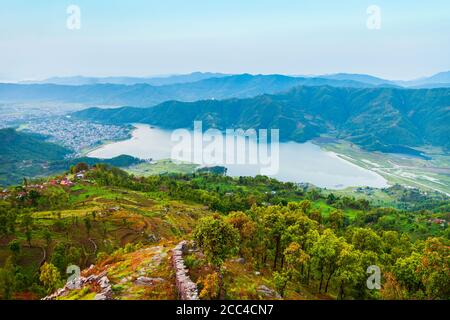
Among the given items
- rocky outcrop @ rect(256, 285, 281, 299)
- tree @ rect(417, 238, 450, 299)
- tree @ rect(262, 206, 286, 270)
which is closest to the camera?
rocky outcrop @ rect(256, 285, 281, 299)

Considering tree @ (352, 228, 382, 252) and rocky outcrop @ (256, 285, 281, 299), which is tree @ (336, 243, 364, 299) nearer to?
rocky outcrop @ (256, 285, 281, 299)

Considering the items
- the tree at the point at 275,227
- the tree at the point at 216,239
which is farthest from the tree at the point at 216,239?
the tree at the point at 275,227

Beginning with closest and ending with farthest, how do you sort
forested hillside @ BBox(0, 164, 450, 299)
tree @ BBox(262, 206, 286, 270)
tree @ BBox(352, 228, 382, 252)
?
forested hillside @ BBox(0, 164, 450, 299), tree @ BBox(262, 206, 286, 270), tree @ BBox(352, 228, 382, 252)

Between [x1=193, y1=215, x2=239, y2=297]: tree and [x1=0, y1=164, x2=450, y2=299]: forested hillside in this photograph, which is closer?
[x1=193, y1=215, x2=239, y2=297]: tree

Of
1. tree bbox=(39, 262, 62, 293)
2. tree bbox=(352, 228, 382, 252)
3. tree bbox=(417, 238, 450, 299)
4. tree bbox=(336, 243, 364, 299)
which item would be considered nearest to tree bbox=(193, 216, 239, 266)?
tree bbox=(336, 243, 364, 299)

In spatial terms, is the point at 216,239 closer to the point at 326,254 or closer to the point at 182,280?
the point at 182,280

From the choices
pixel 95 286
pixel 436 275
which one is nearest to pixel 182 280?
pixel 95 286

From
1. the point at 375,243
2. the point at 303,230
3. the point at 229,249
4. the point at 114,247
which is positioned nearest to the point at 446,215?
the point at 375,243
